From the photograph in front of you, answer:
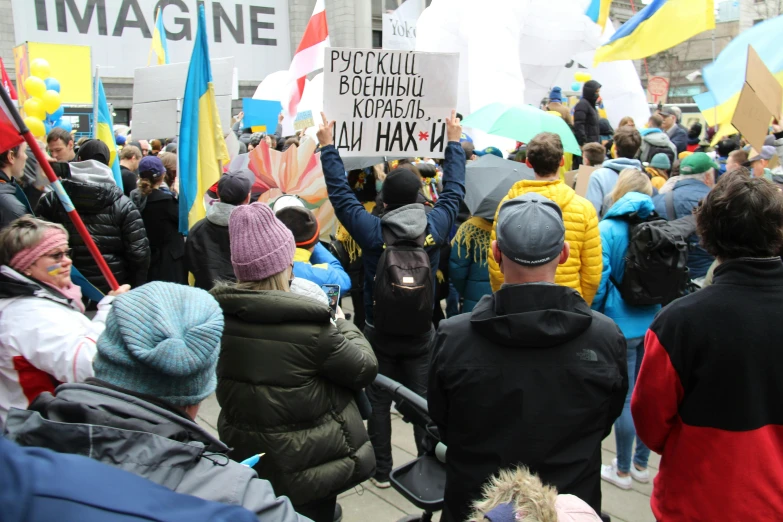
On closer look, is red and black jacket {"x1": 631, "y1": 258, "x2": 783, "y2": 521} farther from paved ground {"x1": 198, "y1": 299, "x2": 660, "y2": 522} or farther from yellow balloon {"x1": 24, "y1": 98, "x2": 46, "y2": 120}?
yellow balloon {"x1": 24, "y1": 98, "x2": 46, "y2": 120}

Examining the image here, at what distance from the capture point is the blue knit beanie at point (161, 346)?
4.90 feet

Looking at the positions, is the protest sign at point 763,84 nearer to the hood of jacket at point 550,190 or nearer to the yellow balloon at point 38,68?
the hood of jacket at point 550,190

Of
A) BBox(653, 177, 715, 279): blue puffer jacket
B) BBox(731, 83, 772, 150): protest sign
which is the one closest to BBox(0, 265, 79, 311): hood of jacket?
BBox(653, 177, 715, 279): blue puffer jacket

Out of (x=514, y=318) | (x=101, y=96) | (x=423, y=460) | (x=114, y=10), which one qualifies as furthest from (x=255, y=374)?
(x=114, y=10)

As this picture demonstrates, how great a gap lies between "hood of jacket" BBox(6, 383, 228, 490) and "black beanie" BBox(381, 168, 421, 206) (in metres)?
2.61

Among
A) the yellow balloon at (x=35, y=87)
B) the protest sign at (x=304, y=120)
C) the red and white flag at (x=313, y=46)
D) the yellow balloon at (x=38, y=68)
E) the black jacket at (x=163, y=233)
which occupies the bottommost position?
the black jacket at (x=163, y=233)

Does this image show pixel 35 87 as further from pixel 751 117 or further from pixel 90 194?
pixel 751 117

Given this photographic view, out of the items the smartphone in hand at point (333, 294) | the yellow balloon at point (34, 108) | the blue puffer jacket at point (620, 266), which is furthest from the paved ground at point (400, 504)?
the yellow balloon at point (34, 108)

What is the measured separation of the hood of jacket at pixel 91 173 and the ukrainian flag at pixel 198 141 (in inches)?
20.5

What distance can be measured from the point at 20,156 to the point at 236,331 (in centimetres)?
310

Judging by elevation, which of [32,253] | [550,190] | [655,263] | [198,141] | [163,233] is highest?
[198,141]

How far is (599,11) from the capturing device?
10.7 m

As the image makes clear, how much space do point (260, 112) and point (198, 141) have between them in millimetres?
5431

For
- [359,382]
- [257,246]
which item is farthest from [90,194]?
[359,382]
